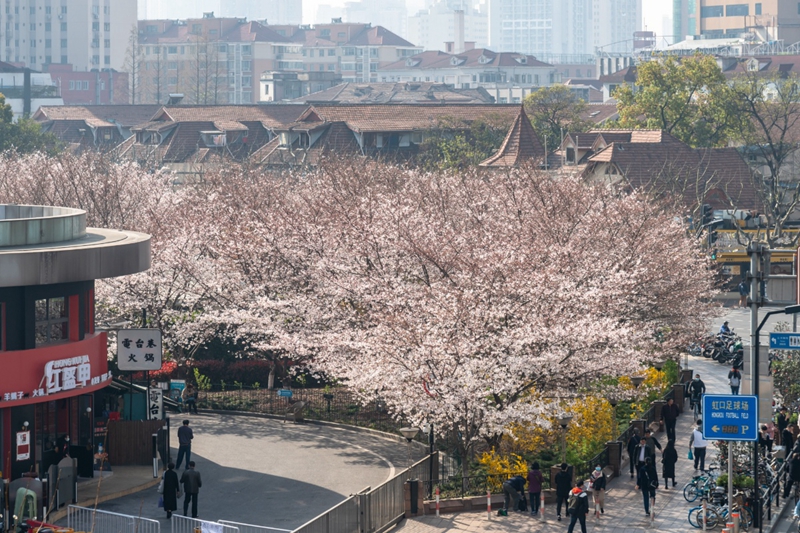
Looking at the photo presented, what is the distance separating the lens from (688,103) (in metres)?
98.2

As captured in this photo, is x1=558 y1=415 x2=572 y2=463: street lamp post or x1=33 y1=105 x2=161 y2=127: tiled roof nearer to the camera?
x1=558 y1=415 x2=572 y2=463: street lamp post

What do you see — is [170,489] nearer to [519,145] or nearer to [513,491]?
[513,491]

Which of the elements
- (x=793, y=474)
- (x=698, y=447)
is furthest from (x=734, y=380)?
(x=793, y=474)

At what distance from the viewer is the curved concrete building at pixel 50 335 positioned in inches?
1073

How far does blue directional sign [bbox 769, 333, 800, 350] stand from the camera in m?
28.2

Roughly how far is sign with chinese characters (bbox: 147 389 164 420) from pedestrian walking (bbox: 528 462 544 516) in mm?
10416

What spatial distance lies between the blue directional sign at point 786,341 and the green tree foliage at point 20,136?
76.9 m

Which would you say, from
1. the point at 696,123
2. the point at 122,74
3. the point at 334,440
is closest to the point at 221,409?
the point at 334,440

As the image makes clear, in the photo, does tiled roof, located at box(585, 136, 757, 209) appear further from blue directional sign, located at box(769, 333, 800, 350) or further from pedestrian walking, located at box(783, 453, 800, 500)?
blue directional sign, located at box(769, 333, 800, 350)

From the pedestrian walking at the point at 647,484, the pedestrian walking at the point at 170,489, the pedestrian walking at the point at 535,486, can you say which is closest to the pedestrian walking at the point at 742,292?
the pedestrian walking at the point at 647,484

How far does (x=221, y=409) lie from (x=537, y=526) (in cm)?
1548

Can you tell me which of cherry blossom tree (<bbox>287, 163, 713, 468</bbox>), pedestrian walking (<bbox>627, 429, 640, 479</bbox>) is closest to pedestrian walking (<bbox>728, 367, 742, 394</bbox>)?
cherry blossom tree (<bbox>287, 163, 713, 468</bbox>)

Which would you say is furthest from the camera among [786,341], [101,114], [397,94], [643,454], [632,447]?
[397,94]

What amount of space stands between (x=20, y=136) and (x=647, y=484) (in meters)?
80.6
